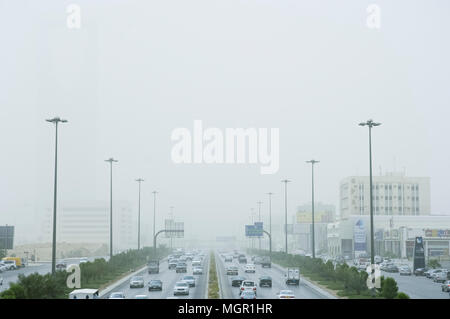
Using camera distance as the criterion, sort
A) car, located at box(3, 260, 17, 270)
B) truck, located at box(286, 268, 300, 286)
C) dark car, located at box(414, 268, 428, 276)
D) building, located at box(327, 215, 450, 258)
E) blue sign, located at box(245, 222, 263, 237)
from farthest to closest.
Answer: blue sign, located at box(245, 222, 263, 237)
building, located at box(327, 215, 450, 258)
car, located at box(3, 260, 17, 270)
dark car, located at box(414, 268, 428, 276)
truck, located at box(286, 268, 300, 286)

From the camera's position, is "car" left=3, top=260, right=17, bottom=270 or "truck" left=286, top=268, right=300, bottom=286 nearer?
"truck" left=286, top=268, right=300, bottom=286

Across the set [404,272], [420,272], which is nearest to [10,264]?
[404,272]

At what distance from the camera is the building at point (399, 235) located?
149m

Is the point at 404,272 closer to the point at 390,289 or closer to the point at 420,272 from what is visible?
the point at 420,272

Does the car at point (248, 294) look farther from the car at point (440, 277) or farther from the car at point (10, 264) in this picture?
the car at point (10, 264)

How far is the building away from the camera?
149375 millimetres

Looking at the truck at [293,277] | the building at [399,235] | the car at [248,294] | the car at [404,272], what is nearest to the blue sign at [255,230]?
the building at [399,235]

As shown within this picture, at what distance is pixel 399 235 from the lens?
537 feet

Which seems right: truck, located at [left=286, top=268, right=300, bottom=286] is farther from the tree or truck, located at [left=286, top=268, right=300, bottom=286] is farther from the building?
the building

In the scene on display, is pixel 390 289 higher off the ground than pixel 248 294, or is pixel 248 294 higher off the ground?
pixel 390 289

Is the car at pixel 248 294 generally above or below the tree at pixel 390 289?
below

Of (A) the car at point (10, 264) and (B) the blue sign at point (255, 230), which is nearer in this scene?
(A) the car at point (10, 264)

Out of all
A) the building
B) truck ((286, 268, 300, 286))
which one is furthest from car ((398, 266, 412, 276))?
truck ((286, 268, 300, 286))
